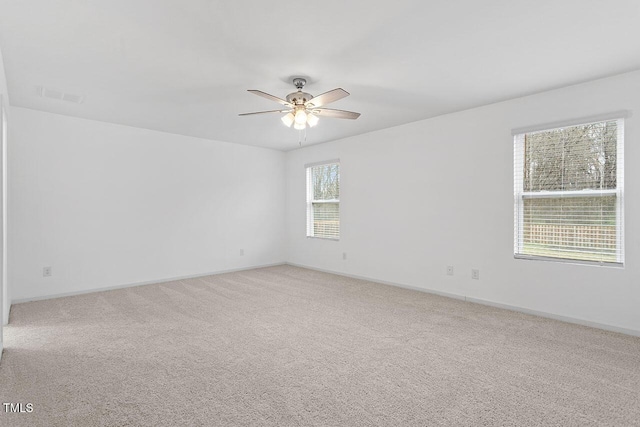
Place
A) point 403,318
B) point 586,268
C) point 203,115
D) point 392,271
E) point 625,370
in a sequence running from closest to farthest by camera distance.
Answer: point 625,370
point 586,268
point 403,318
point 203,115
point 392,271

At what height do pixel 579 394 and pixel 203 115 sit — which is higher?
pixel 203 115

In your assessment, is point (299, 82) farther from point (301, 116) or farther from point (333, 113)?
point (333, 113)

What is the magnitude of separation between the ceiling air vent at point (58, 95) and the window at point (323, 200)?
380 centimetres

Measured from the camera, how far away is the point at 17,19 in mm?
2238

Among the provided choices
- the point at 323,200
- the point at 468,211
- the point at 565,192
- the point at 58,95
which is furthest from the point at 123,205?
the point at 565,192

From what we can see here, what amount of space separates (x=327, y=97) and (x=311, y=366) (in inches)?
87.8

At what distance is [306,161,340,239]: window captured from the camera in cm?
619

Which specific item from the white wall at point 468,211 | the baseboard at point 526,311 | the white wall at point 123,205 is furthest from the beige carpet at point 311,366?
the white wall at point 123,205

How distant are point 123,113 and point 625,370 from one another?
5707 millimetres

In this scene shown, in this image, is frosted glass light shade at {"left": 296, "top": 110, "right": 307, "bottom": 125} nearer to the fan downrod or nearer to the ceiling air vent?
the fan downrod

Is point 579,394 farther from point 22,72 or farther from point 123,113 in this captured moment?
point 123,113

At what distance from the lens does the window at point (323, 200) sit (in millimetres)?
6191

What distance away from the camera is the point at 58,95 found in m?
3.70

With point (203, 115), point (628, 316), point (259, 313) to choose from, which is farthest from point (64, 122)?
point (628, 316)
